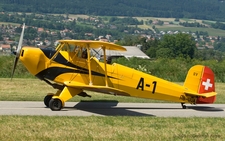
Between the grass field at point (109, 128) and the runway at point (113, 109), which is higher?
the grass field at point (109, 128)

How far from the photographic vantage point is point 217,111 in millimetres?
16828

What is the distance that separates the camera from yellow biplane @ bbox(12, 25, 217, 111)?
15430 millimetres

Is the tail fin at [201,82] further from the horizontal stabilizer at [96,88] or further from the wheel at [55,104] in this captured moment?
the wheel at [55,104]

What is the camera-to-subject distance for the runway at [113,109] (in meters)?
15.2

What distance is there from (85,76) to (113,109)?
148 cm

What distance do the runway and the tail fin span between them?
0.40 meters

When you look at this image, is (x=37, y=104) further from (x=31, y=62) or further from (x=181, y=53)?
(x=181, y=53)

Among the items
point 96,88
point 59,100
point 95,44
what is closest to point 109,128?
point 96,88

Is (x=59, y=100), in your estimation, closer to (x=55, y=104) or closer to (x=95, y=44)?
(x=55, y=104)

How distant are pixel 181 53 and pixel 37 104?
6052 centimetres

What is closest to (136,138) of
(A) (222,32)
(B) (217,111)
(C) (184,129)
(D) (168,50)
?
(C) (184,129)

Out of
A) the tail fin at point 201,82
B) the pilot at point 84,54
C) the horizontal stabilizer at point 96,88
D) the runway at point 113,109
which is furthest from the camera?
the tail fin at point 201,82

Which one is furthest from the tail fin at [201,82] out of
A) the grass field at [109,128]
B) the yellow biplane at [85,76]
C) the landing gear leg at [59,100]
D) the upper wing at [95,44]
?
the landing gear leg at [59,100]

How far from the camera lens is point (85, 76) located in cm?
1589
